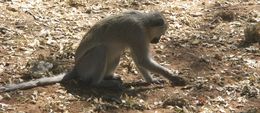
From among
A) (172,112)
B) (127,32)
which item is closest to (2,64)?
(127,32)

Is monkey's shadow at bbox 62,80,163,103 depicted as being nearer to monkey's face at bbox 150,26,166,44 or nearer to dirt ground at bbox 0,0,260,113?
dirt ground at bbox 0,0,260,113

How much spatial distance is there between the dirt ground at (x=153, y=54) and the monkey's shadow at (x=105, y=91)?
0.01 m

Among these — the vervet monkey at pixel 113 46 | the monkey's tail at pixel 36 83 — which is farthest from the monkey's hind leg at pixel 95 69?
the monkey's tail at pixel 36 83

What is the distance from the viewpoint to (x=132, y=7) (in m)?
10.0

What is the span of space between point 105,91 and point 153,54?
1.50 meters

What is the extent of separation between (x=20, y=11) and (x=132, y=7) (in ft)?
6.49

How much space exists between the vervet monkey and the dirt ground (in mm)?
123

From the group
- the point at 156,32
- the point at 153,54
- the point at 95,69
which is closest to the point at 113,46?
the point at 95,69

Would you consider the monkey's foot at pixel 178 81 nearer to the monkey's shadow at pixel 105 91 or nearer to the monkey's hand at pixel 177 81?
the monkey's hand at pixel 177 81

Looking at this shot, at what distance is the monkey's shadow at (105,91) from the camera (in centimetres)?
680

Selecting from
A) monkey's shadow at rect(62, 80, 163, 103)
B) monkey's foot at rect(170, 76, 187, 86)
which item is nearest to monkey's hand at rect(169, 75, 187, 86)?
monkey's foot at rect(170, 76, 187, 86)

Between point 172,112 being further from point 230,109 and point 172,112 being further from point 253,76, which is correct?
point 253,76

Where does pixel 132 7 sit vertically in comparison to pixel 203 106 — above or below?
above

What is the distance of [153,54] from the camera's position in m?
8.27
